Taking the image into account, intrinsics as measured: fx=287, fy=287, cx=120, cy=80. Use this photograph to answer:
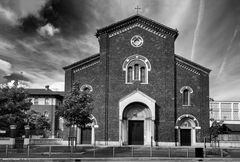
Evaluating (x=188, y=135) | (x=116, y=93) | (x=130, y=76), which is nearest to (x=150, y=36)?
(x=130, y=76)

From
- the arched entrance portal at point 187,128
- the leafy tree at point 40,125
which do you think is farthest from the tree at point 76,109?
the leafy tree at point 40,125

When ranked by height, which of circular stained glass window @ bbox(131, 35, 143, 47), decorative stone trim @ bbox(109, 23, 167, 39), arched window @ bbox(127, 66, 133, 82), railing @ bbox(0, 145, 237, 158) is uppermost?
decorative stone trim @ bbox(109, 23, 167, 39)

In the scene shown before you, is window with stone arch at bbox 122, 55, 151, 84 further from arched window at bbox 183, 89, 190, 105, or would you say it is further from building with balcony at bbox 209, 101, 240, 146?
building with balcony at bbox 209, 101, 240, 146

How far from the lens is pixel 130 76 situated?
117ft

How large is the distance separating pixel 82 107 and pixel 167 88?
482 inches

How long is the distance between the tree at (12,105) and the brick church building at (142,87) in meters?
5.73

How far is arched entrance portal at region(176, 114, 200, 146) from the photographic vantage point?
3478 cm

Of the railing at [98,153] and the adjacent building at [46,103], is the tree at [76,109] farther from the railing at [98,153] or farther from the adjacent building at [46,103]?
the adjacent building at [46,103]

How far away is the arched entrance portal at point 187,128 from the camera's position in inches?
1369

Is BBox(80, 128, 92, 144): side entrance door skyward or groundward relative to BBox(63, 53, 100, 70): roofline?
groundward

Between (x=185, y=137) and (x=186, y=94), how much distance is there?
526 cm

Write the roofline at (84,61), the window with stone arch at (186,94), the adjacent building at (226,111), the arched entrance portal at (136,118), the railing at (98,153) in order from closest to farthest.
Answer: the railing at (98,153) → the arched entrance portal at (136,118) → the window with stone arch at (186,94) → the roofline at (84,61) → the adjacent building at (226,111)

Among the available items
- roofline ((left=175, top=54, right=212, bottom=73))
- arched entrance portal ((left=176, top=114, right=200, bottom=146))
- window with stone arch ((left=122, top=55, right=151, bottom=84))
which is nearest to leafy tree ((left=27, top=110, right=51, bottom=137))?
window with stone arch ((left=122, top=55, right=151, bottom=84))

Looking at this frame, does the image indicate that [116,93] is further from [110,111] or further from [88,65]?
[88,65]
